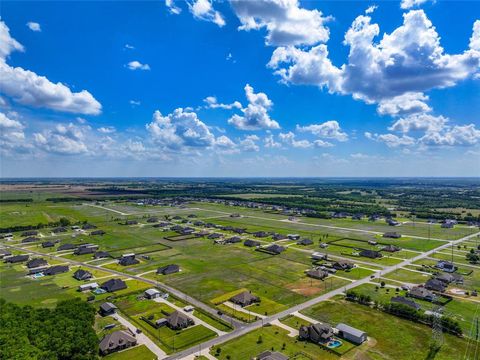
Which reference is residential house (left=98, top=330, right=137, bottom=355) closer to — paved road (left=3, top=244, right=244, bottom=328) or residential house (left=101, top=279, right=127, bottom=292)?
paved road (left=3, top=244, right=244, bottom=328)

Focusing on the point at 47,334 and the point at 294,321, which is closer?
the point at 47,334

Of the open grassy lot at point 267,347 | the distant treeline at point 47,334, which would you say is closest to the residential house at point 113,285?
the distant treeline at point 47,334

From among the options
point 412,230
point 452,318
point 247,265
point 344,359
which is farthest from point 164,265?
point 412,230

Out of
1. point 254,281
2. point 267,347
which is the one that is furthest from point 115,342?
point 254,281

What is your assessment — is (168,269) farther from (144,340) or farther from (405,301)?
(405,301)

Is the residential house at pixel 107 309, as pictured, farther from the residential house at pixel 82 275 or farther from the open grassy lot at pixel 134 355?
the residential house at pixel 82 275

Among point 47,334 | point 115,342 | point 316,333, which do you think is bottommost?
point 115,342

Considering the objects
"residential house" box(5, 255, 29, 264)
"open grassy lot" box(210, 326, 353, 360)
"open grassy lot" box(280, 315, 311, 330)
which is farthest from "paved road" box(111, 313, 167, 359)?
"residential house" box(5, 255, 29, 264)

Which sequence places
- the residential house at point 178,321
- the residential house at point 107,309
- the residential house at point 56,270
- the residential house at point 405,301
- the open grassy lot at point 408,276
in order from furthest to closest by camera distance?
the residential house at point 56,270 < the open grassy lot at point 408,276 < the residential house at point 405,301 < the residential house at point 107,309 < the residential house at point 178,321
